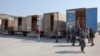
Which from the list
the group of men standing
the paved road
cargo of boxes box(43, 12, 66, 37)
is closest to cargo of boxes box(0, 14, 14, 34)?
cargo of boxes box(43, 12, 66, 37)

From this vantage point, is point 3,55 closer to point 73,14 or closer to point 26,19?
point 73,14

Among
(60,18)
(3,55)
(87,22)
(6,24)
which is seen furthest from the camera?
(6,24)

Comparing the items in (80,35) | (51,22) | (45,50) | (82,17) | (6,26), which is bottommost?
(45,50)

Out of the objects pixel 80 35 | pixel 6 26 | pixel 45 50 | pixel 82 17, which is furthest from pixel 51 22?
pixel 80 35

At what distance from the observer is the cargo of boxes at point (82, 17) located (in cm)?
2212

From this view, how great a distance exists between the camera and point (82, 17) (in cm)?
2488

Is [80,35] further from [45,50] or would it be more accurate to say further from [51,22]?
[51,22]

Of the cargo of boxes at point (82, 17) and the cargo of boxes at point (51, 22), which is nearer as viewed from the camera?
the cargo of boxes at point (82, 17)

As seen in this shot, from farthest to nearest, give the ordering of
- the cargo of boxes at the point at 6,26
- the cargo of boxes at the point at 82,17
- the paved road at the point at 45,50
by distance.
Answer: the cargo of boxes at the point at 6,26 < the cargo of boxes at the point at 82,17 < the paved road at the point at 45,50

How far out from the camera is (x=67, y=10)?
23750 mm

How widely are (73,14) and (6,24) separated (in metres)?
16.6

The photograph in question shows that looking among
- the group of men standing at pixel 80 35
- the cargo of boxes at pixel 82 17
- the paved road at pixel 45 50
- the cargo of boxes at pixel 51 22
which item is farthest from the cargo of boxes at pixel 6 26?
the paved road at pixel 45 50

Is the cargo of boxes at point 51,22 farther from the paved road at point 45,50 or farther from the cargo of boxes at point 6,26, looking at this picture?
the cargo of boxes at point 6,26

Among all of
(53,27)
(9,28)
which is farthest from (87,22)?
(9,28)
